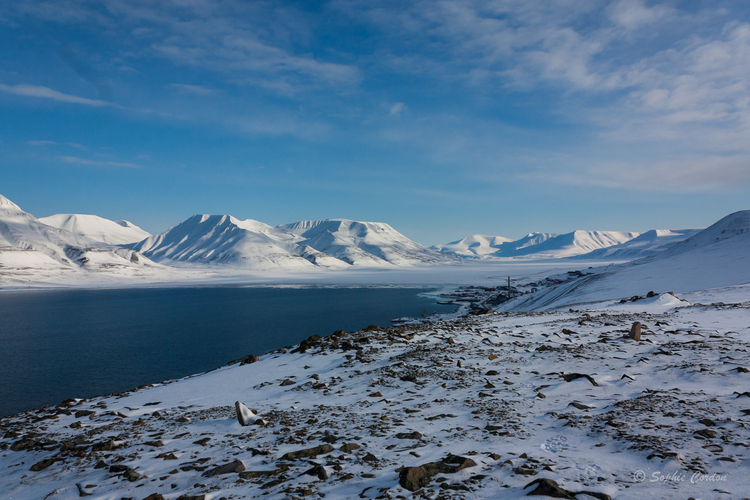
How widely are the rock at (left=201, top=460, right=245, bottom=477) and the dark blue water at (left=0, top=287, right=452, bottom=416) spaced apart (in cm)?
2438

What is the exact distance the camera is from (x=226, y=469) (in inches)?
241

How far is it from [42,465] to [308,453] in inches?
219

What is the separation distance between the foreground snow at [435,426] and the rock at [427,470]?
0.12 m

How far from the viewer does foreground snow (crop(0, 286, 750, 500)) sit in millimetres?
5215

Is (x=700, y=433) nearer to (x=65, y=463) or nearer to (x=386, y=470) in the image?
(x=386, y=470)

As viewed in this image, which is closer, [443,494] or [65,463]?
[443,494]

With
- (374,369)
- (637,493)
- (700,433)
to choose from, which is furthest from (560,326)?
(637,493)

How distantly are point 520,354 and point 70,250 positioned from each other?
250 metres

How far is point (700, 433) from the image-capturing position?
5.93m

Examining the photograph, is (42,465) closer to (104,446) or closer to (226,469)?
(104,446)

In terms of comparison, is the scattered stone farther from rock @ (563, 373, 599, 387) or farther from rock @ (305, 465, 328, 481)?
rock @ (563, 373, 599, 387)

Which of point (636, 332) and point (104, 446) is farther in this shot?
point (636, 332)

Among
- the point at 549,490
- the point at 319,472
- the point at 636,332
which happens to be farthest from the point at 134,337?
the point at 549,490

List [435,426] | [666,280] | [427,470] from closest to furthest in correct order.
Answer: [427,470]
[435,426]
[666,280]
